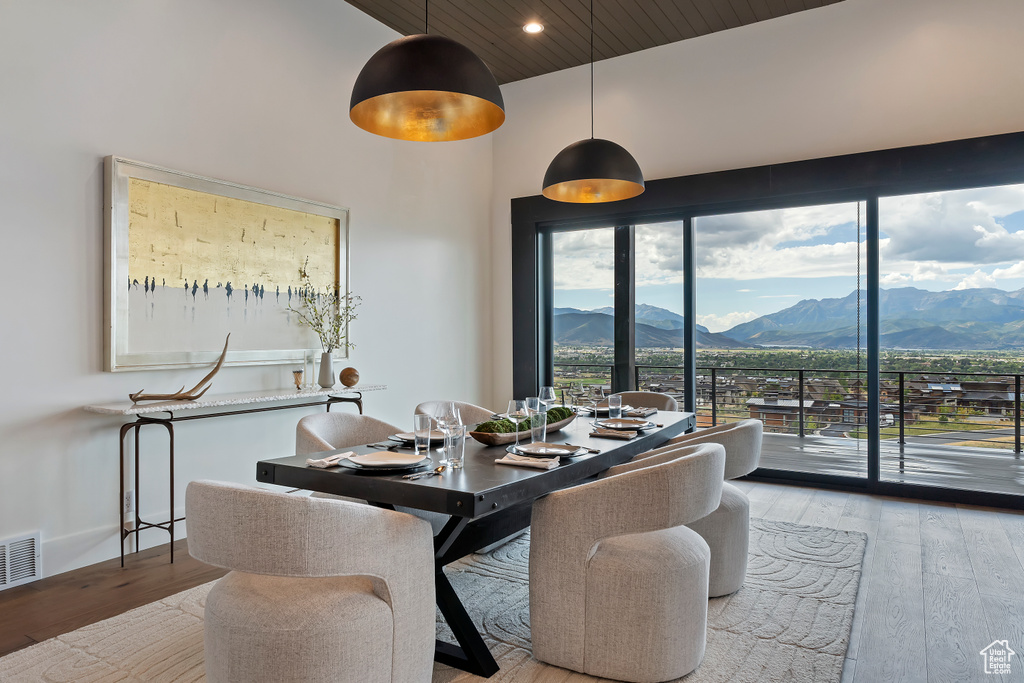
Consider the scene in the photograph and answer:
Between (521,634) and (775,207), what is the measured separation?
379cm

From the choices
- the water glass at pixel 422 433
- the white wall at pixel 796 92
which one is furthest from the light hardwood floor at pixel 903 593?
the white wall at pixel 796 92

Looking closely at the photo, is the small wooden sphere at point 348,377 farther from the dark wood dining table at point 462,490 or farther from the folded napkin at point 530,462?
the folded napkin at point 530,462

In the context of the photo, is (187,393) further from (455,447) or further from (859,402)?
(859,402)

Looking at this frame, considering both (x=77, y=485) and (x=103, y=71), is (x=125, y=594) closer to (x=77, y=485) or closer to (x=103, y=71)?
(x=77, y=485)

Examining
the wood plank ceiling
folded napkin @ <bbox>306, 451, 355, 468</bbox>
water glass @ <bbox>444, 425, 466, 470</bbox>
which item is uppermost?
the wood plank ceiling

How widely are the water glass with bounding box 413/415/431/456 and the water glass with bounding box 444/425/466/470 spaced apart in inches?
5.8

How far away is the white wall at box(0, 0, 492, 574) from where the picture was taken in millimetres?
2791

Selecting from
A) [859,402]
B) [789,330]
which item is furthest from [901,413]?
[789,330]

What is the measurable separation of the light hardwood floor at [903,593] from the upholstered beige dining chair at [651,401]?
86 centimetres

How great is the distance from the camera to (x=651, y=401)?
4020mm

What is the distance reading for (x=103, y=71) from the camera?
3.06m

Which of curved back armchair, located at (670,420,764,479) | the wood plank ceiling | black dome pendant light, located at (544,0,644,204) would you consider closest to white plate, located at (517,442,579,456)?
curved back armchair, located at (670,420,764,479)

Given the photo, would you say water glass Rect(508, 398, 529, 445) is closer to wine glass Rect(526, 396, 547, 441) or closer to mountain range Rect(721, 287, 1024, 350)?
wine glass Rect(526, 396, 547, 441)

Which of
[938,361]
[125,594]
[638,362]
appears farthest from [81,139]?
[938,361]
